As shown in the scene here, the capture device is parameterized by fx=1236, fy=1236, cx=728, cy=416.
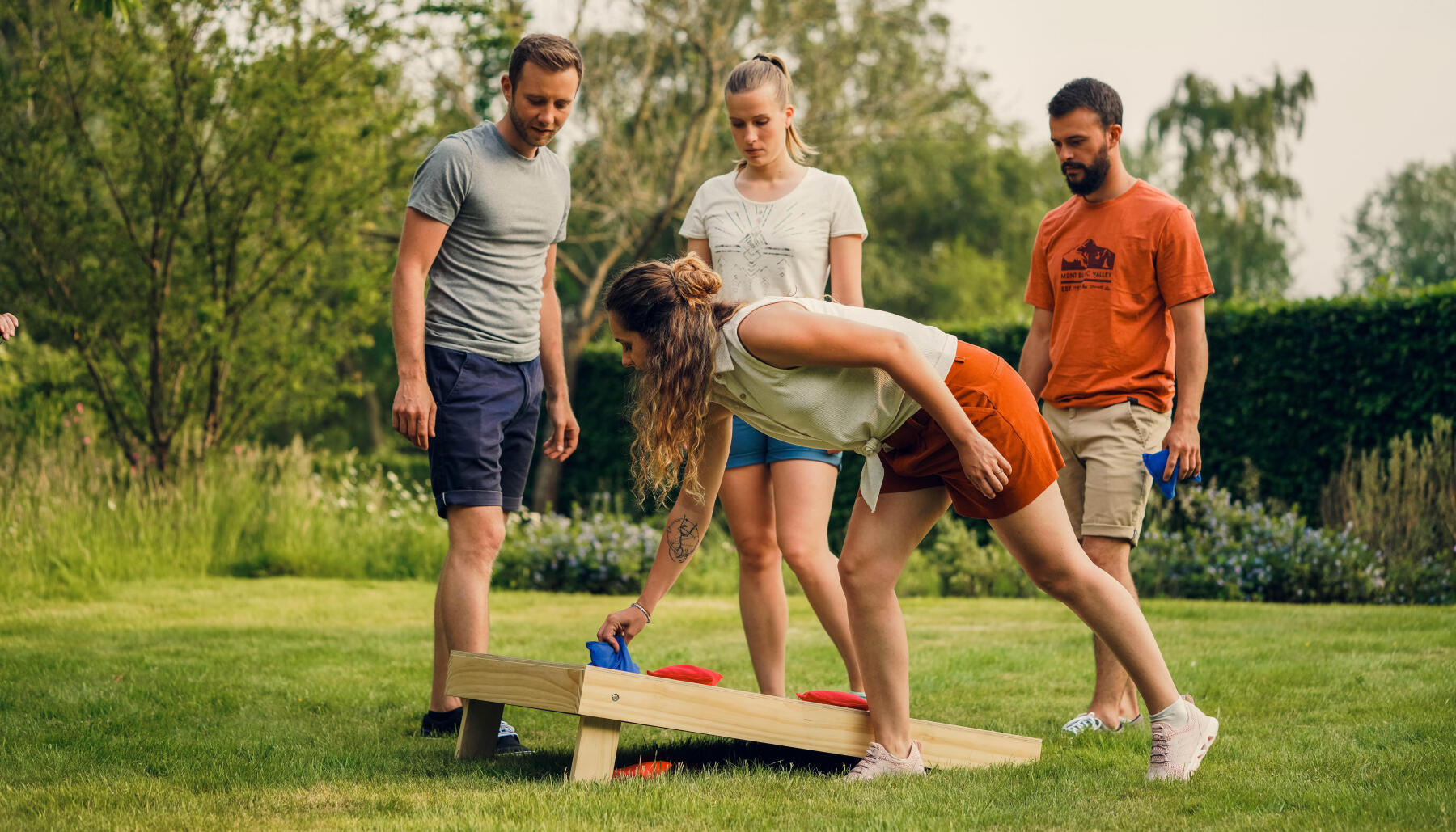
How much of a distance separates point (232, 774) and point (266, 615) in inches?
157

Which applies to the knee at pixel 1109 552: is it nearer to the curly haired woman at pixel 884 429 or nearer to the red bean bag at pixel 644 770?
the curly haired woman at pixel 884 429

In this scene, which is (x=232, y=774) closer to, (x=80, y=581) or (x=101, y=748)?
(x=101, y=748)

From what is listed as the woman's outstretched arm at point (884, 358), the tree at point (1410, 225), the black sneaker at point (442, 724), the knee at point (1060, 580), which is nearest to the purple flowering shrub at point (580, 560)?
the black sneaker at point (442, 724)

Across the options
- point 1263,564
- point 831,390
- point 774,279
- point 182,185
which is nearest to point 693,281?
point 831,390

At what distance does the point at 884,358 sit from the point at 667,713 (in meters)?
1.10

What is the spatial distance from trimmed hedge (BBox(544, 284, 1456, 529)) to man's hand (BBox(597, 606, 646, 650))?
6778mm

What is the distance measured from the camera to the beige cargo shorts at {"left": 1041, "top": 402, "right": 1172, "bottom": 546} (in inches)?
159

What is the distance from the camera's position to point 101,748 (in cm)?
372

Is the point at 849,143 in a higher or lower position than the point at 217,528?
higher

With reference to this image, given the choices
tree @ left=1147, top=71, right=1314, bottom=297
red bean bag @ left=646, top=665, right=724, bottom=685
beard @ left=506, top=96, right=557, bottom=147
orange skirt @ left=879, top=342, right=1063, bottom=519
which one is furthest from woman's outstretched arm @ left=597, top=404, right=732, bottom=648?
tree @ left=1147, top=71, right=1314, bottom=297

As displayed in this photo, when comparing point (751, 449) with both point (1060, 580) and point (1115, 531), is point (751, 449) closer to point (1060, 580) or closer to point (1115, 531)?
point (1060, 580)

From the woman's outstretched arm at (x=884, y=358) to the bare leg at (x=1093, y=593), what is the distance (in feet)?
0.63

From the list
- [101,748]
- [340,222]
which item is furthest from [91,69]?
[101,748]

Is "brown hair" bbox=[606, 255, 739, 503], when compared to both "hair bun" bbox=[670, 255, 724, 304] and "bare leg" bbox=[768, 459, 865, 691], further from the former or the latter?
"bare leg" bbox=[768, 459, 865, 691]
